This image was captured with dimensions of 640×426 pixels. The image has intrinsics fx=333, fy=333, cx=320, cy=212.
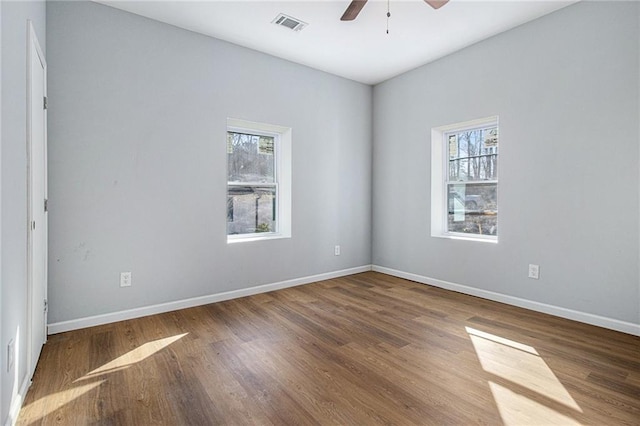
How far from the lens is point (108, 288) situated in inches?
119

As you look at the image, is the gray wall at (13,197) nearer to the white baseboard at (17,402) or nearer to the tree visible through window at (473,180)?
the white baseboard at (17,402)

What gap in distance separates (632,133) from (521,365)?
214cm

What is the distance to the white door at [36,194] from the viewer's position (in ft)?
6.68

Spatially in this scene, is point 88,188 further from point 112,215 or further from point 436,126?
point 436,126

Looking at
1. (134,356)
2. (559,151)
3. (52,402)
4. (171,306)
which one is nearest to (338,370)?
(134,356)

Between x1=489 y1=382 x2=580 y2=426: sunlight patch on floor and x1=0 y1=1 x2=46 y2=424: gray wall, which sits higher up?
x1=0 y1=1 x2=46 y2=424: gray wall

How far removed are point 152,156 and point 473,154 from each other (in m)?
3.59

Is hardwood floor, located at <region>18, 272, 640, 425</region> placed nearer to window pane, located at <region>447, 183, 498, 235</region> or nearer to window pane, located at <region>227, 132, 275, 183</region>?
window pane, located at <region>447, 183, 498, 235</region>

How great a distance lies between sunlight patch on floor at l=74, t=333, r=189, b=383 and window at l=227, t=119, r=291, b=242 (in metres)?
1.45

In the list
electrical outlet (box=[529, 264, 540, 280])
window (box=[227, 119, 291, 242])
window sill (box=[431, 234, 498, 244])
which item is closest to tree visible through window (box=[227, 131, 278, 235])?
window (box=[227, 119, 291, 242])

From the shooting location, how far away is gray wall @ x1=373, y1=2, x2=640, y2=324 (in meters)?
2.80

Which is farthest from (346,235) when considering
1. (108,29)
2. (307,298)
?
(108,29)

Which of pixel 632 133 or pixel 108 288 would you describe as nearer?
pixel 632 133

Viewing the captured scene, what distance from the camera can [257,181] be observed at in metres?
4.15
